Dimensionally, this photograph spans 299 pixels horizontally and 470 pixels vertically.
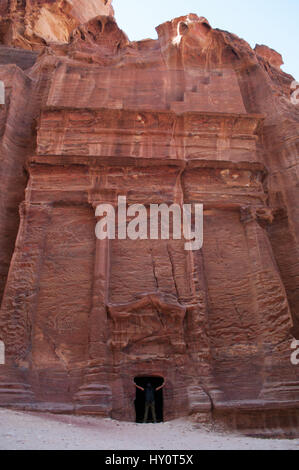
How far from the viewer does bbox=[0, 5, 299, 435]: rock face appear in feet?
28.6

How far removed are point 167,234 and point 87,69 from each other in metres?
7.19

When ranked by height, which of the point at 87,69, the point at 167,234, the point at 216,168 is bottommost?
the point at 167,234

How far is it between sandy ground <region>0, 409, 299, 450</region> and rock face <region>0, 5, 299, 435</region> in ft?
2.36

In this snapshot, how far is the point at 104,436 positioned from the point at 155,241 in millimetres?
5358

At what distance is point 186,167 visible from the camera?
39.0 feet

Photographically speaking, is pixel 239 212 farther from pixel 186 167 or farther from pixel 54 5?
pixel 54 5

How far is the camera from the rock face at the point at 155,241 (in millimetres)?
8711

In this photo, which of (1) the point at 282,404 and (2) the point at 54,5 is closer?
(1) the point at 282,404

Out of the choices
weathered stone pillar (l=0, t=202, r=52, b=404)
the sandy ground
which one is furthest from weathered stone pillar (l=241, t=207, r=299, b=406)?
weathered stone pillar (l=0, t=202, r=52, b=404)

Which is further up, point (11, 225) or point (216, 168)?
point (216, 168)

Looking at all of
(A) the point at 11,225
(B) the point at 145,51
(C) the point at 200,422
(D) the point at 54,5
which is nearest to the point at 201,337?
(C) the point at 200,422

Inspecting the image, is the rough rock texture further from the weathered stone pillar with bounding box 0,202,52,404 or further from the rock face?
the weathered stone pillar with bounding box 0,202,52,404
